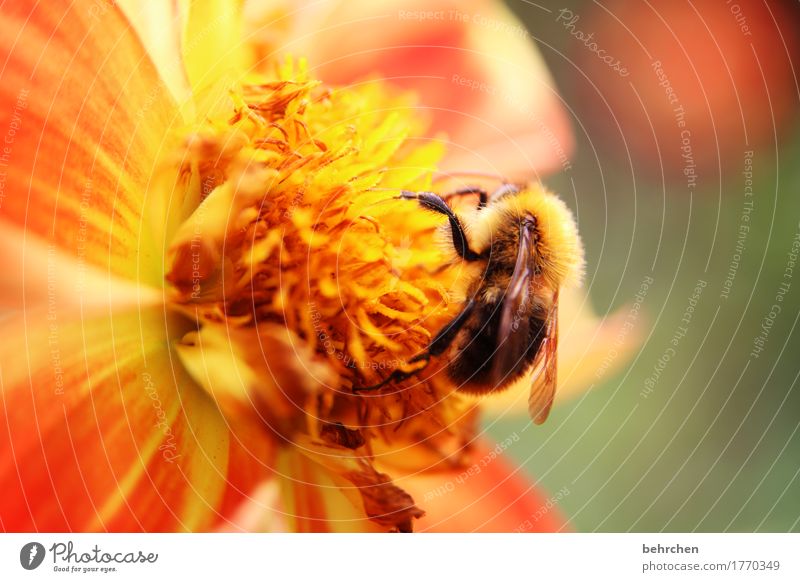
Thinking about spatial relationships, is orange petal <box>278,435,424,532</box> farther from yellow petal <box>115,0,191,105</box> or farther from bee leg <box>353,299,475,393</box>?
yellow petal <box>115,0,191,105</box>

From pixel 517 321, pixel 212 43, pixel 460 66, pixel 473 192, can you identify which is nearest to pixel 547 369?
pixel 517 321

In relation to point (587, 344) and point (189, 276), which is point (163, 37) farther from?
point (587, 344)

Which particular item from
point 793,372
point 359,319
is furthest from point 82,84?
point 793,372

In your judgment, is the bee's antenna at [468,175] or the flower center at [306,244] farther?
the bee's antenna at [468,175]

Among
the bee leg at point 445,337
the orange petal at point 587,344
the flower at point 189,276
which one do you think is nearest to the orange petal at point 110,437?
the flower at point 189,276

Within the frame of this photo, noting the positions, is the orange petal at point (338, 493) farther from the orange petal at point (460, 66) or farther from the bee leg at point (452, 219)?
the orange petal at point (460, 66)
